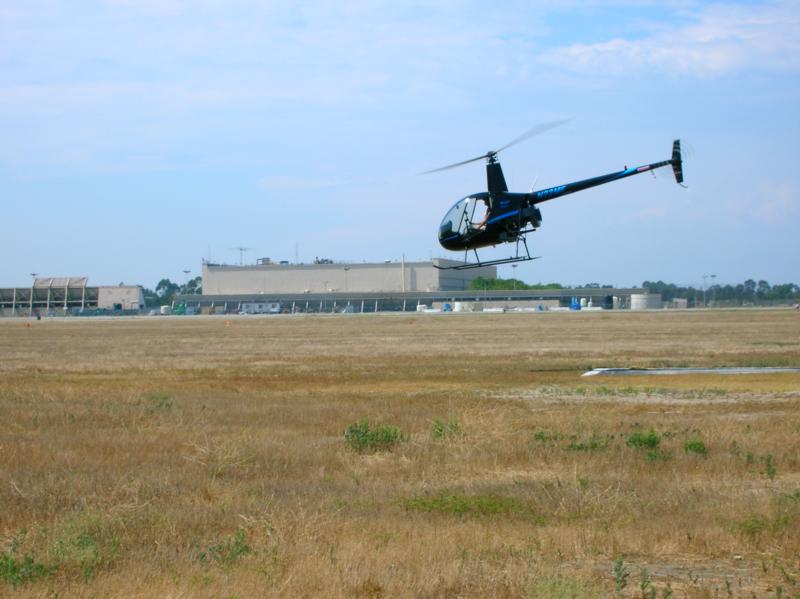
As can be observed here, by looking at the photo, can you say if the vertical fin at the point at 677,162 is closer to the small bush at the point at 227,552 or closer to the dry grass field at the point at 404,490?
the dry grass field at the point at 404,490

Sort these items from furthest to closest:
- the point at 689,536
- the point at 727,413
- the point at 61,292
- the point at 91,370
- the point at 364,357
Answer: the point at 61,292 < the point at 364,357 < the point at 91,370 < the point at 727,413 < the point at 689,536

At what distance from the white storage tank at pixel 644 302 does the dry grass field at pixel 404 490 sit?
139 metres

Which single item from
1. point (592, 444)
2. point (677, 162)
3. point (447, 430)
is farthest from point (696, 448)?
point (677, 162)

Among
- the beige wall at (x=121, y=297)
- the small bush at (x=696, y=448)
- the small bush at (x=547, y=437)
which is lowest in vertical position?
the small bush at (x=547, y=437)

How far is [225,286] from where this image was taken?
569 ft

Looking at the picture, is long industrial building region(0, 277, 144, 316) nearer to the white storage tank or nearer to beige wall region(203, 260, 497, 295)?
beige wall region(203, 260, 497, 295)

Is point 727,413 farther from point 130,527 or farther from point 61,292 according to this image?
point 61,292

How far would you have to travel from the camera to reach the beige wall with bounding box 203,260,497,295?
16162 centimetres

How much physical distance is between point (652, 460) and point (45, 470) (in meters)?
9.40

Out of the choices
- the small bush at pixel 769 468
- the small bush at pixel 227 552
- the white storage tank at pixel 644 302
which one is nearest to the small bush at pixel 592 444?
the small bush at pixel 769 468

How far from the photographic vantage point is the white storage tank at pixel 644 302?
165 m

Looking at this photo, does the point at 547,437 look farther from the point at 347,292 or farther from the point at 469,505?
the point at 347,292

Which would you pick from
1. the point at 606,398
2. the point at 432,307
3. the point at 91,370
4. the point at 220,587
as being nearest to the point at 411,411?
the point at 606,398

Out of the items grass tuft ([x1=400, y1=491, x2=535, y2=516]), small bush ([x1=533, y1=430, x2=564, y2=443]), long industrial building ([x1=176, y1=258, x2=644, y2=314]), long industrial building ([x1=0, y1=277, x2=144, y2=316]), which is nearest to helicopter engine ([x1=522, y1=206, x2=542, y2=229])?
small bush ([x1=533, y1=430, x2=564, y2=443])
